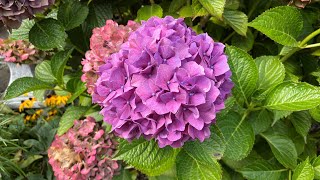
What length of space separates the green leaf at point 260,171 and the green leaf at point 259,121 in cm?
10

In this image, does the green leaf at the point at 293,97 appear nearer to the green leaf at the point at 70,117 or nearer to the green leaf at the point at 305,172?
the green leaf at the point at 305,172

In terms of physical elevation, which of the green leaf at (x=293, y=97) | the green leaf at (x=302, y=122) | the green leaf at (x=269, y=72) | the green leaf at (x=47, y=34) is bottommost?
the green leaf at (x=302, y=122)

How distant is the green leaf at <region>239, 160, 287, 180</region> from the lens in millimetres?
1109

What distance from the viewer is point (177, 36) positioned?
30.9 inches

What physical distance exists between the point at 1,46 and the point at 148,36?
94cm

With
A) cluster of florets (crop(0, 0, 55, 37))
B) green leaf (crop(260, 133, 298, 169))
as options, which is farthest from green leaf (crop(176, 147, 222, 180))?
cluster of florets (crop(0, 0, 55, 37))

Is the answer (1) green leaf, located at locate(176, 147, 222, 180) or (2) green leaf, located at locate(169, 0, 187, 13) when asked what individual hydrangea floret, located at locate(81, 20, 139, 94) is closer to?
(2) green leaf, located at locate(169, 0, 187, 13)

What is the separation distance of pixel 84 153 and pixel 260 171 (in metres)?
0.53

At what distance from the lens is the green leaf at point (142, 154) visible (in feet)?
2.81

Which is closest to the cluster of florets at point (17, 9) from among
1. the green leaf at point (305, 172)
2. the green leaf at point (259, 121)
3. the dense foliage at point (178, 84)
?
the dense foliage at point (178, 84)

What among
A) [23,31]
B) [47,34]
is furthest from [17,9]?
[23,31]

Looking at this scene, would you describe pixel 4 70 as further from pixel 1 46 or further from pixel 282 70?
pixel 282 70

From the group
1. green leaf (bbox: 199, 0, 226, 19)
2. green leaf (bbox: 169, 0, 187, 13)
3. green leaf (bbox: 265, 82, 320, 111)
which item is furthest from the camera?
green leaf (bbox: 169, 0, 187, 13)

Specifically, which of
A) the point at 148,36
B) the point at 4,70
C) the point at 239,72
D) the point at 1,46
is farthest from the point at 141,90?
the point at 4,70
